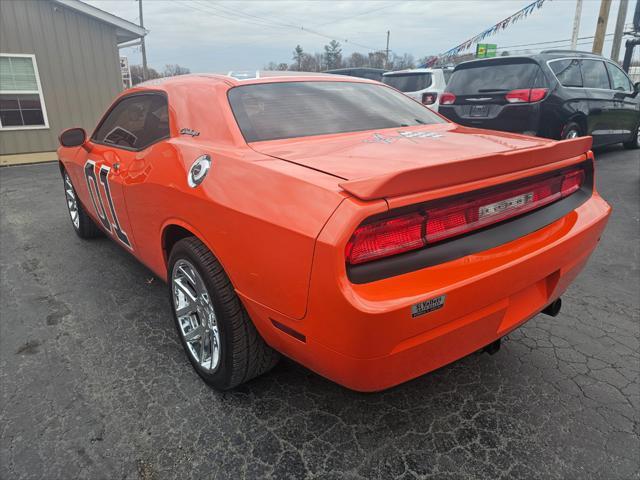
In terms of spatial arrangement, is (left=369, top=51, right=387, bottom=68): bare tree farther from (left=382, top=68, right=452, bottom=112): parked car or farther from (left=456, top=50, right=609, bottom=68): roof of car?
(left=456, top=50, right=609, bottom=68): roof of car

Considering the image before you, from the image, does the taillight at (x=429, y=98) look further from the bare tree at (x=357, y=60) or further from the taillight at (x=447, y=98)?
the bare tree at (x=357, y=60)

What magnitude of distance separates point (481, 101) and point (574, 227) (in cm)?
529

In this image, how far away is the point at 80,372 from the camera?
95.3 inches

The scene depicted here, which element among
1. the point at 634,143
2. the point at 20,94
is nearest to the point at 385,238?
the point at 634,143

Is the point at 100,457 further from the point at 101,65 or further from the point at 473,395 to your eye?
the point at 101,65

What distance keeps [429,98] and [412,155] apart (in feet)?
26.5

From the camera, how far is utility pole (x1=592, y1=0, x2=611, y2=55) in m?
13.2

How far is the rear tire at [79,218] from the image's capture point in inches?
173

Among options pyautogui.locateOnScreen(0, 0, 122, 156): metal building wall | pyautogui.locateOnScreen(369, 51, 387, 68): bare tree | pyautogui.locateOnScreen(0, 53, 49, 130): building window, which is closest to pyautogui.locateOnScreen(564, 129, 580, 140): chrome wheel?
pyautogui.locateOnScreen(0, 0, 122, 156): metal building wall

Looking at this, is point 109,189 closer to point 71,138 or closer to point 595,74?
point 71,138

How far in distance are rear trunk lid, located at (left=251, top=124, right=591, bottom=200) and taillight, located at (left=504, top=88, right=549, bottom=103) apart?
179 inches

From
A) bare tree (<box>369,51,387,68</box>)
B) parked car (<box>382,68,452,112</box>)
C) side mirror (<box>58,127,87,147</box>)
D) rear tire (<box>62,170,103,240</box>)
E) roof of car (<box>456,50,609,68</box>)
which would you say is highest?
bare tree (<box>369,51,387,68</box>)

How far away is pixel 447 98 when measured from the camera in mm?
7312

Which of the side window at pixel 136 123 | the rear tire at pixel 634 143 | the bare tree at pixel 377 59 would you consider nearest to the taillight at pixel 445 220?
the side window at pixel 136 123
